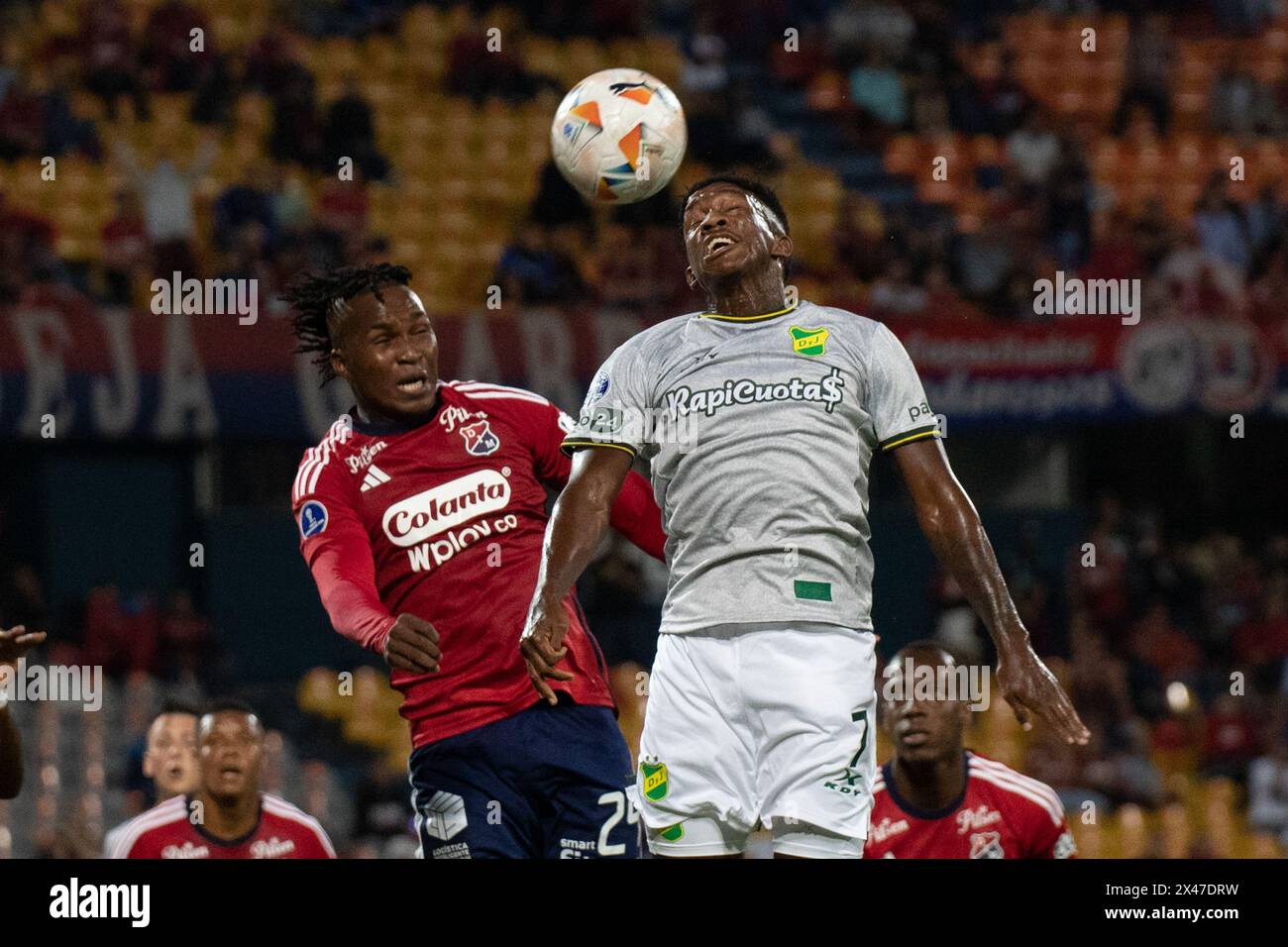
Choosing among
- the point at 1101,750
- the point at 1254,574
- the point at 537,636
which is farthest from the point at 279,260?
the point at 537,636

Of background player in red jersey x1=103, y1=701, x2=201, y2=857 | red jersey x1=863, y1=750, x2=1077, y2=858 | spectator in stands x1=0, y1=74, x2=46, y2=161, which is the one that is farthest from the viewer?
spectator in stands x1=0, y1=74, x2=46, y2=161

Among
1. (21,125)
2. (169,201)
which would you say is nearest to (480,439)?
(169,201)

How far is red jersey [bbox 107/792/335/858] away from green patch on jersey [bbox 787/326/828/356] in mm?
3136

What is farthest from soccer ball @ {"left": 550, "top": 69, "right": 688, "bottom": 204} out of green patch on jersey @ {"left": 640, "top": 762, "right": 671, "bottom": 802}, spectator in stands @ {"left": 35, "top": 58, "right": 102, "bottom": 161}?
spectator in stands @ {"left": 35, "top": 58, "right": 102, "bottom": 161}

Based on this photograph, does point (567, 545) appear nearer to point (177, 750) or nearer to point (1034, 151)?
point (177, 750)

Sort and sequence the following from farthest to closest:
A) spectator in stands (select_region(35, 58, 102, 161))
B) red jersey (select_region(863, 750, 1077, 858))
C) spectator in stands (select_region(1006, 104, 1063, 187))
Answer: spectator in stands (select_region(1006, 104, 1063, 187)), spectator in stands (select_region(35, 58, 102, 161)), red jersey (select_region(863, 750, 1077, 858))

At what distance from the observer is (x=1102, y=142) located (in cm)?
1551

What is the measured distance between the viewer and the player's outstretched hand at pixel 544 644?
4.55 m

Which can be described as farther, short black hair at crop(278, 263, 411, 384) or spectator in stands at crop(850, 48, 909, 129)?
spectator in stands at crop(850, 48, 909, 129)

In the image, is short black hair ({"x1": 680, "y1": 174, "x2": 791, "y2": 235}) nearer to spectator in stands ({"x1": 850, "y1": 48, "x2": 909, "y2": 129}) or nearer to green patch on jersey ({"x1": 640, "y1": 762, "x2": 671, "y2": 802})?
green patch on jersey ({"x1": 640, "y1": 762, "x2": 671, "y2": 802})

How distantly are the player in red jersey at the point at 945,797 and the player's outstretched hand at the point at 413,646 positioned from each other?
83.1 inches

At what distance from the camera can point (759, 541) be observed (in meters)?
4.68

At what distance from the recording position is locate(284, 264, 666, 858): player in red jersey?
521 cm

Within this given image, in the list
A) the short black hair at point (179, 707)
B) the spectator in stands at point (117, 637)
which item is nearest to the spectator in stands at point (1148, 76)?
the spectator in stands at point (117, 637)
